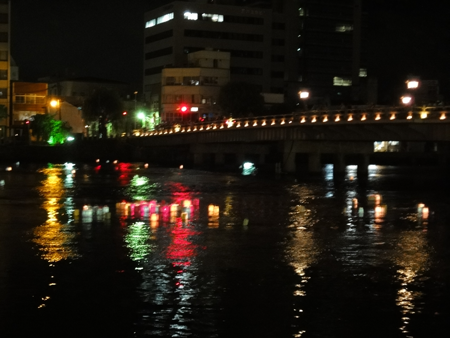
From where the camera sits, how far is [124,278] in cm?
2286

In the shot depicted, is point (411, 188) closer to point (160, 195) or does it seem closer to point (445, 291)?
point (160, 195)

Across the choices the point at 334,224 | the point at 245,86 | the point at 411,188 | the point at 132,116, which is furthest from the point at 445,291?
the point at 132,116

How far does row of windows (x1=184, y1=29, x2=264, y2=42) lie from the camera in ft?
507

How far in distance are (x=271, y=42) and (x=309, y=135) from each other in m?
89.9

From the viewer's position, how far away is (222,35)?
156625 mm

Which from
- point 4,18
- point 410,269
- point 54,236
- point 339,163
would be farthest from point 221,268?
point 4,18

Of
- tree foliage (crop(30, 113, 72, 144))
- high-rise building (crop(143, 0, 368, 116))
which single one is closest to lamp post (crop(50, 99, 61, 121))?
tree foliage (crop(30, 113, 72, 144))

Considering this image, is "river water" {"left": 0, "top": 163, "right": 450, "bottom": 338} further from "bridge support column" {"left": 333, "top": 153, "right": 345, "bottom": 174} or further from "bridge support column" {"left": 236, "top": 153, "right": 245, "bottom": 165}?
"bridge support column" {"left": 236, "top": 153, "right": 245, "bottom": 165}

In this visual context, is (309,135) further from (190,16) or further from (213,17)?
(213,17)

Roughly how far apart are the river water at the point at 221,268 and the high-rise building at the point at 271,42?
365 feet

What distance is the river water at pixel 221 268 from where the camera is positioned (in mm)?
18344

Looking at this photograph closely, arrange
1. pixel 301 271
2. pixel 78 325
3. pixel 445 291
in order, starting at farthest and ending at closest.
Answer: pixel 301 271
pixel 445 291
pixel 78 325

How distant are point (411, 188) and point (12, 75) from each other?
109108 millimetres

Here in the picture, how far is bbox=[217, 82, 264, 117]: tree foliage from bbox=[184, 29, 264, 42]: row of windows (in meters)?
26.4
